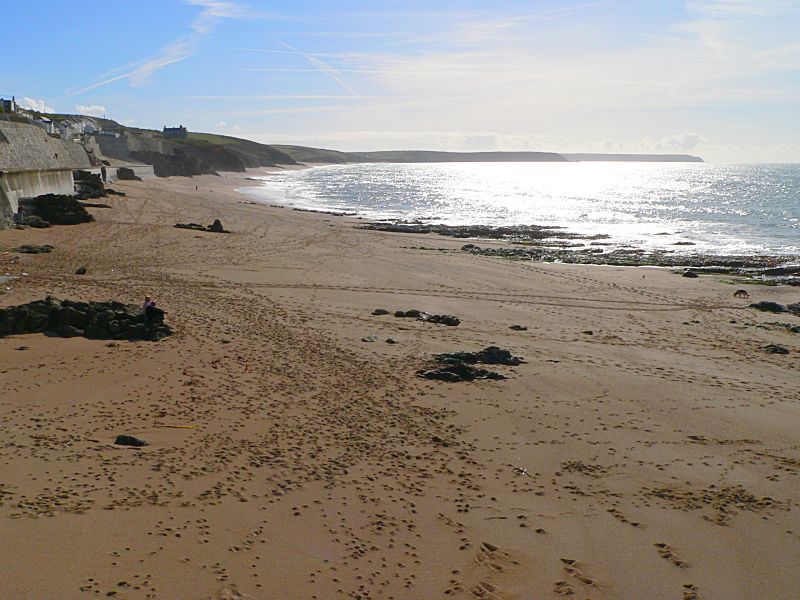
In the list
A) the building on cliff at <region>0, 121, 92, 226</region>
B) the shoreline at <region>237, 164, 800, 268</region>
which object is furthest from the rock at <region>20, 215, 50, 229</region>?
the shoreline at <region>237, 164, 800, 268</region>

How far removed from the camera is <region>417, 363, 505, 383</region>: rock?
11641 millimetres

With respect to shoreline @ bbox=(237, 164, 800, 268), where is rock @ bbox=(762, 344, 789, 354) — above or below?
below

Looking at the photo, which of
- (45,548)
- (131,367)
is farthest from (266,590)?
(131,367)

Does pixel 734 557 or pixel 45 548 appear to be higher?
pixel 45 548

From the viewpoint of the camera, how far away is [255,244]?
28312mm

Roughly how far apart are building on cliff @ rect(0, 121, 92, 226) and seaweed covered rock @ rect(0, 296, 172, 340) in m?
15.4

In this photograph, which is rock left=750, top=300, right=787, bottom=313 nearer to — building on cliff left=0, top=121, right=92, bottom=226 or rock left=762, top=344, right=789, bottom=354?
rock left=762, top=344, right=789, bottom=354

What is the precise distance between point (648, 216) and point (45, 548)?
6072 cm

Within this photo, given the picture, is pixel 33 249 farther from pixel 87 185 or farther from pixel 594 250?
pixel 594 250

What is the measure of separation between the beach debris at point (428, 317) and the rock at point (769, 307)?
9.25 metres

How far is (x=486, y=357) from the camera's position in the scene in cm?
1272

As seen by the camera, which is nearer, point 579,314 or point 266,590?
point 266,590

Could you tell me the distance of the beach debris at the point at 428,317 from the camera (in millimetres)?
15953

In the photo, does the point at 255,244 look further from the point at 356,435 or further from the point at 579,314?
the point at 356,435
